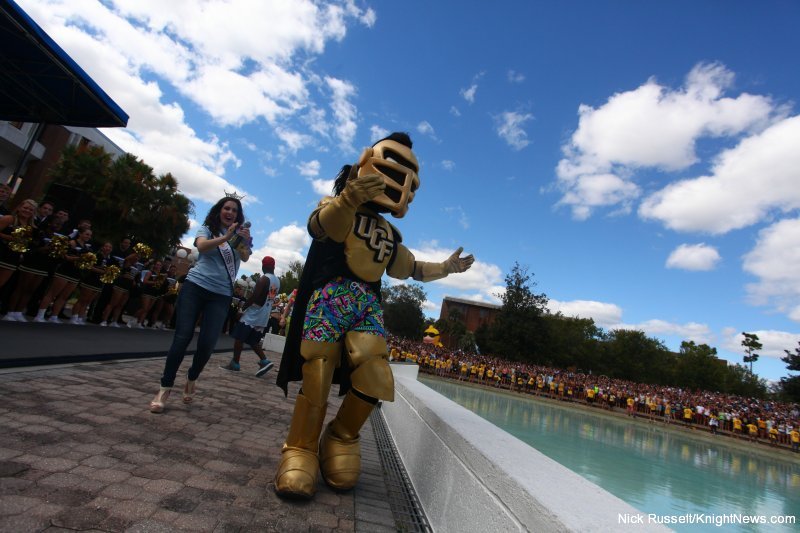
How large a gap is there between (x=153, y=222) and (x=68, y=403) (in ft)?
72.2

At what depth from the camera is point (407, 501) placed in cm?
251

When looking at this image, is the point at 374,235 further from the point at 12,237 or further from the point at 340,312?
the point at 12,237

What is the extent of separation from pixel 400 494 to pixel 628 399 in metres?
23.8

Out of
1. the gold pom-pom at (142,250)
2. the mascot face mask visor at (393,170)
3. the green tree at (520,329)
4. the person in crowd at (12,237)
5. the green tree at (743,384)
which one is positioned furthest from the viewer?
the green tree at (743,384)

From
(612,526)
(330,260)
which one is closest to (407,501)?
(330,260)

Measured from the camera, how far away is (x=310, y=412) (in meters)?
2.44

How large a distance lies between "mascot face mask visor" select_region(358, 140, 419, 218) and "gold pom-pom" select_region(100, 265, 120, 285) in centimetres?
698

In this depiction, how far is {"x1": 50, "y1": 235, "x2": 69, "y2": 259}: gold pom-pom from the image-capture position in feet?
20.9

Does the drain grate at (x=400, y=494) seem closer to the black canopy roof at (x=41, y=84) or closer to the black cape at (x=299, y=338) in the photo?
the black cape at (x=299, y=338)

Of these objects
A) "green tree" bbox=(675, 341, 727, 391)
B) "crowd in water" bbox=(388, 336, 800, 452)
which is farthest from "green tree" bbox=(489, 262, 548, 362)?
"green tree" bbox=(675, 341, 727, 391)

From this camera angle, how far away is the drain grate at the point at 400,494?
218 cm

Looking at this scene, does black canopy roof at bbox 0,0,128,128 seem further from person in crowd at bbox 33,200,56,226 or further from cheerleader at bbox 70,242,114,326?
cheerleader at bbox 70,242,114,326

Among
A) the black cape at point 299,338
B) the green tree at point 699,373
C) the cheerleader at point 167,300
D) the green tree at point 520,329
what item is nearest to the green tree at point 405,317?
the green tree at point 520,329

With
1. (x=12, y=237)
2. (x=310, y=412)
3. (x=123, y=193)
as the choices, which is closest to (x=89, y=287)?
(x=12, y=237)
